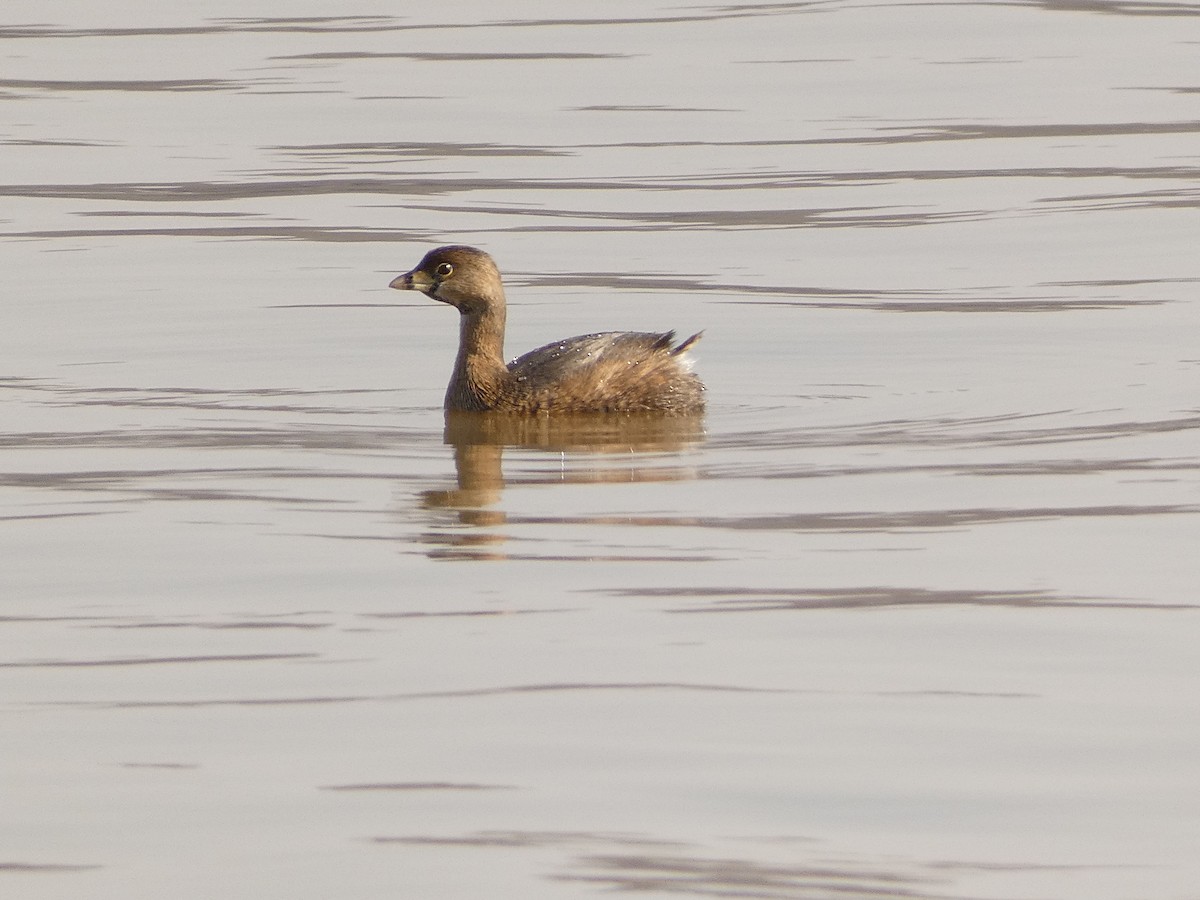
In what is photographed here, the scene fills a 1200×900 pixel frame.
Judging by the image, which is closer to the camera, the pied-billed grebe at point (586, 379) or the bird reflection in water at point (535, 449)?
the bird reflection in water at point (535, 449)

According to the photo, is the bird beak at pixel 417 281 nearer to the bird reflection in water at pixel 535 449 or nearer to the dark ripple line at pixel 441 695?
the bird reflection in water at pixel 535 449

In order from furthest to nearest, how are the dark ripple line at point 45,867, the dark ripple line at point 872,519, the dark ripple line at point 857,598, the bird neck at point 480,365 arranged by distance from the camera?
the bird neck at point 480,365, the dark ripple line at point 872,519, the dark ripple line at point 857,598, the dark ripple line at point 45,867

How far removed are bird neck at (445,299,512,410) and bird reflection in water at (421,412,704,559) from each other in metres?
0.12

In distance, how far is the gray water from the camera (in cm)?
642

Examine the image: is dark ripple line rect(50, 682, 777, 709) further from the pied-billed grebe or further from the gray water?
the pied-billed grebe

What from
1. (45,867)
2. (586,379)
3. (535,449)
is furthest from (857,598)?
(586,379)

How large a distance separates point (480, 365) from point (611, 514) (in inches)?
127

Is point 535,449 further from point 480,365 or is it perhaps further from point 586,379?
point 480,365

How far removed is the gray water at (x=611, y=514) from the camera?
253 inches

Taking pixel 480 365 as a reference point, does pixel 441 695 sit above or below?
below

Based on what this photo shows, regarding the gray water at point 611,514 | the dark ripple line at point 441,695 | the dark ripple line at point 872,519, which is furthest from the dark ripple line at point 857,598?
the dark ripple line at point 872,519

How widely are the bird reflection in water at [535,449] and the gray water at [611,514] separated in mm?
48

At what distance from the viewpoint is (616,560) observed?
354 inches

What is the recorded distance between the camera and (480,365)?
13.0 metres
